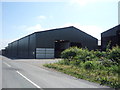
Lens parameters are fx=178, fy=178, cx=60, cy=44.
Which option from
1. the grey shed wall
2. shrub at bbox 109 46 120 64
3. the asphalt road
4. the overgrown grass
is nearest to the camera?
the asphalt road

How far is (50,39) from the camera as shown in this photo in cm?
4684

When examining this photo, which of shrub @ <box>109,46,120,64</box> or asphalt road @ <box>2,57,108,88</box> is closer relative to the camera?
asphalt road @ <box>2,57,108,88</box>

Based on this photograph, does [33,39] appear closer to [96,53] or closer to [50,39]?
[50,39]

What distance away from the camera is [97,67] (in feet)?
54.5

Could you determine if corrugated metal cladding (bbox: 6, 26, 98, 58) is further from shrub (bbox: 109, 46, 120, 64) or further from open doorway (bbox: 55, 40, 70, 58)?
shrub (bbox: 109, 46, 120, 64)

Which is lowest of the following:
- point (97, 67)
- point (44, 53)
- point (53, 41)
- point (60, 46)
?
point (97, 67)

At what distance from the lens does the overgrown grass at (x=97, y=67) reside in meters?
11.8

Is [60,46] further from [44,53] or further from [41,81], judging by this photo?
[41,81]

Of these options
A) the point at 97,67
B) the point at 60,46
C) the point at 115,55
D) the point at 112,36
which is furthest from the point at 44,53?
the point at 115,55

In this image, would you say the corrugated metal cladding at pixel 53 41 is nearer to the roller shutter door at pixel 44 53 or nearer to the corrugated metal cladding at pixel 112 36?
the roller shutter door at pixel 44 53

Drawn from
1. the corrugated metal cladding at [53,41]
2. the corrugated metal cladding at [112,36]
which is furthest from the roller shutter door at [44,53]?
the corrugated metal cladding at [112,36]

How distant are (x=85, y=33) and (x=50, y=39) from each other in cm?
1064

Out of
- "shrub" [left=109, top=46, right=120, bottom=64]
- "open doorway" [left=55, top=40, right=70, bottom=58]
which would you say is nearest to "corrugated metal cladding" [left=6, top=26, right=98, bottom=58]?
"open doorway" [left=55, top=40, right=70, bottom=58]

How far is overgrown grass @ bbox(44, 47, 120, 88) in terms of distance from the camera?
11.8 m
